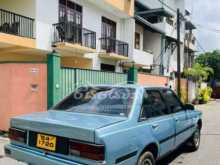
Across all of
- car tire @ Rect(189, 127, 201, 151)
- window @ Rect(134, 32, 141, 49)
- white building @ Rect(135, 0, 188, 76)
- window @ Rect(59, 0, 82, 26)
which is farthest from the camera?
white building @ Rect(135, 0, 188, 76)

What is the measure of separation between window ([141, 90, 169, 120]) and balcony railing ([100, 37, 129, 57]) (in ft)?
39.4

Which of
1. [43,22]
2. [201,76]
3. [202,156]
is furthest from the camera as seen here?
[201,76]

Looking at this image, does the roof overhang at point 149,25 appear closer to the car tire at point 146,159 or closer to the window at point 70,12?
the window at point 70,12

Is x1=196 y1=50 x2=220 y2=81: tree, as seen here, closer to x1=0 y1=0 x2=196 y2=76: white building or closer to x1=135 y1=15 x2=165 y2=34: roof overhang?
x1=0 y1=0 x2=196 y2=76: white building

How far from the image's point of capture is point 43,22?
13023 mm

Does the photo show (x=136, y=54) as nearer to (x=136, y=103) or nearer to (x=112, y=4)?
(x=112, y=4)

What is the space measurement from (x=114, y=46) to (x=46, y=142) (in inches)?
566

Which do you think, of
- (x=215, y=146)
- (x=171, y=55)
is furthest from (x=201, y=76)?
(x=215, y=146)

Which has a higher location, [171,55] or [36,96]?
[171,55]

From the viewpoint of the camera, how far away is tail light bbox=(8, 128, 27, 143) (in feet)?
13.9

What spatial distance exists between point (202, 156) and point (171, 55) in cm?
2337

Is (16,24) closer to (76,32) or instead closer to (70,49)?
(70,49)

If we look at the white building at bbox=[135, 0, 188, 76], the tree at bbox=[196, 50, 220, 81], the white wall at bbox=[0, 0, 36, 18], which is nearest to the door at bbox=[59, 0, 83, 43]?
the white wall at bbox=[0, 0, 36, 18]

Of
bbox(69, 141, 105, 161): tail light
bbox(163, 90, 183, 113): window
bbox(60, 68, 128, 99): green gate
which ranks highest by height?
bbox(60, 68, 128, 99): green gate
